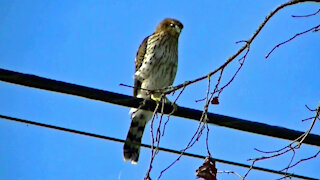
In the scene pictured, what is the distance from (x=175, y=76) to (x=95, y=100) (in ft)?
10.5

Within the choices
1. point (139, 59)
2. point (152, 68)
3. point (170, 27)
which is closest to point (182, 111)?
point (152, 68)

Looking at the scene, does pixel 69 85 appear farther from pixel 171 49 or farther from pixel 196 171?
pixel 171 49

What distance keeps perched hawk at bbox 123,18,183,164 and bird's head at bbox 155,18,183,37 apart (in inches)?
3.8

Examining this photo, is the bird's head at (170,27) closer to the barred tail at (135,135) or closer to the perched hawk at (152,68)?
the perched hawk at (152,68)

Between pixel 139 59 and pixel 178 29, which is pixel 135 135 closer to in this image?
pixel 139 59

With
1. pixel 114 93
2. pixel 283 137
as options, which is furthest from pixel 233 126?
pixel 114 93

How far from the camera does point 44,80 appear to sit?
12.0 feet

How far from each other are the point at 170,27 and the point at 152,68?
37.2 inches

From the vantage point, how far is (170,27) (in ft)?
24.6

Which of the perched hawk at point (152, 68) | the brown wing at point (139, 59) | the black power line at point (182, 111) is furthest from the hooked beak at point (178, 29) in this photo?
the black power line at point (182, 111)

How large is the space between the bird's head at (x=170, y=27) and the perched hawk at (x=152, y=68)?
96 mm

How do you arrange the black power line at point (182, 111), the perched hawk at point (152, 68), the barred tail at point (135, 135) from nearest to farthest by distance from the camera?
1. the black power line at point (182, 111)
2. the barred tail at point (135, 135)
3. the perched hawk at point (152, 68)

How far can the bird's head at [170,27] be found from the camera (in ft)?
24.3

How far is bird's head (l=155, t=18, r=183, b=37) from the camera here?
7412 mm
